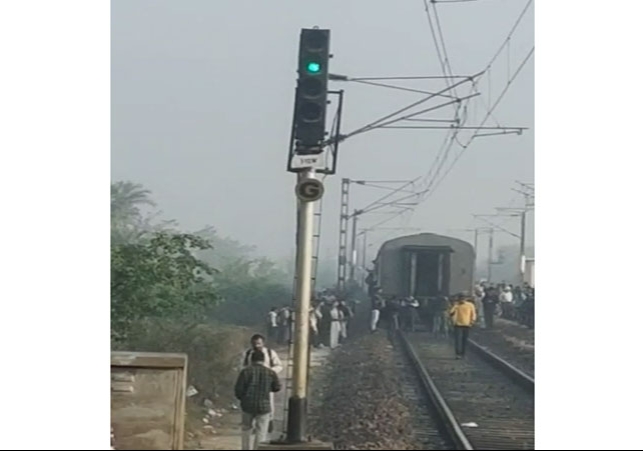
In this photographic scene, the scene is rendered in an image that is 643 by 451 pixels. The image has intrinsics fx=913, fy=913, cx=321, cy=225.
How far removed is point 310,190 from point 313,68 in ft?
1.89

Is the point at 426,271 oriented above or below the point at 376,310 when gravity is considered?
above

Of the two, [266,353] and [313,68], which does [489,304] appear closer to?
[266,353]

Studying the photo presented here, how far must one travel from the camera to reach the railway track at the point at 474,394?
421 cm

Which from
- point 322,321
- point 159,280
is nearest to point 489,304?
point 322,321

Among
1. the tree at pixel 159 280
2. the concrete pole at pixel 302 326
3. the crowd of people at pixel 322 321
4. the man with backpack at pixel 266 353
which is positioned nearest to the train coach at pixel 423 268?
the crowd of people at pixel 322 321

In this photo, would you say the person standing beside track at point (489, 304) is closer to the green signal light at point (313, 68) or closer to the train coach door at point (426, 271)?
the train coach door at point (426, 271)

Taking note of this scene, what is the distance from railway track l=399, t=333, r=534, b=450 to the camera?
13.8ft

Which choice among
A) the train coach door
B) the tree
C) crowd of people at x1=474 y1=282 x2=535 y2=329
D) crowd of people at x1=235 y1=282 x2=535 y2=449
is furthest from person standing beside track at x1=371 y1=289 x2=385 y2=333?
the tree

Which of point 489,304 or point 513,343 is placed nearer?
point 513,343

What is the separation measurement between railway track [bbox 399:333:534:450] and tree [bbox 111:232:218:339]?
100 centimetres

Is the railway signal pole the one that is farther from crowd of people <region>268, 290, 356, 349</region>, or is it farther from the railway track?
the railway track

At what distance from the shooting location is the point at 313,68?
432 centimetres

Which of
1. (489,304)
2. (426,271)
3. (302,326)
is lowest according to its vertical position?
(302,326)
